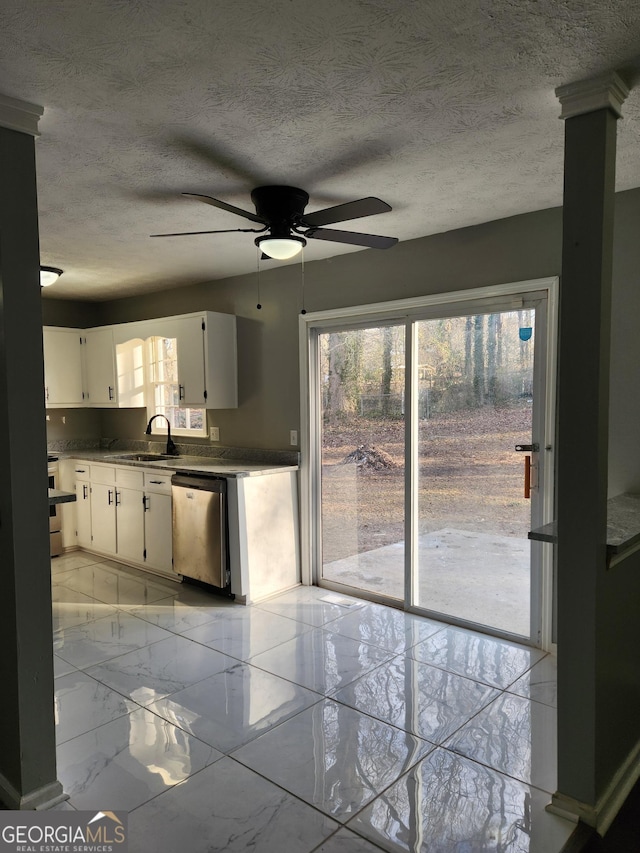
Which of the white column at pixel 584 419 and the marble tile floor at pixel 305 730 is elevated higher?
the white column at pixel 584 419

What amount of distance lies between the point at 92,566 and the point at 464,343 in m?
3.69

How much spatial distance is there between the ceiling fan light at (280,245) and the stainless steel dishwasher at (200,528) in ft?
6.28

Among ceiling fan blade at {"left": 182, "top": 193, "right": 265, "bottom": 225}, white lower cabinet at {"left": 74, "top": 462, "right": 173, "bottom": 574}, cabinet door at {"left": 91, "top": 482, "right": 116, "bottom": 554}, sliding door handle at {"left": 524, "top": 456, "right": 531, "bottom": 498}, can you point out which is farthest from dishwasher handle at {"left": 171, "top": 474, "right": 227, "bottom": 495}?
ceiling fan blade at {"left": 182, "top": 193, "right": 265, "bottom": 225}

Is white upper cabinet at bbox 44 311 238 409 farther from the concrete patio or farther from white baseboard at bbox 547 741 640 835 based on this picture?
white baseboard at bbox 547 741 640 835

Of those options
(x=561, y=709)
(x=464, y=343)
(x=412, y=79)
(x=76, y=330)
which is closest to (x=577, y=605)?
(x=561, y=709)

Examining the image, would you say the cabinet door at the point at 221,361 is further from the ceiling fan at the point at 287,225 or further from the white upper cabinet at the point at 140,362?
the ceiling fan at the point at 287,225

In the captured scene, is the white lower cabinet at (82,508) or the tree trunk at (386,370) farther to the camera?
the white lower cabinet at (82,508)

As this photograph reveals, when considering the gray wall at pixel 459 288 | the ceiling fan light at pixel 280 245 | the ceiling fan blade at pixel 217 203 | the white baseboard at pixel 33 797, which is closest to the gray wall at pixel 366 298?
the gray wall at pixel 459 288

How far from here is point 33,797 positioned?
2.07m

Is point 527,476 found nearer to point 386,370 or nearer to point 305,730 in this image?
point 386,370

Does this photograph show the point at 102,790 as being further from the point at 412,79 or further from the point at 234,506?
the point at 412,79

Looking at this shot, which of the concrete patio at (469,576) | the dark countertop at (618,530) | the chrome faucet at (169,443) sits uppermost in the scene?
the chrome faucet at (169,443)

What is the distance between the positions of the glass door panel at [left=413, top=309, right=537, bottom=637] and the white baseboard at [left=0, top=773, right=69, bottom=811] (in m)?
2.48

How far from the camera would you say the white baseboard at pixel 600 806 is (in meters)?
2.03
